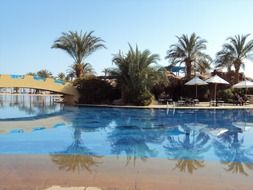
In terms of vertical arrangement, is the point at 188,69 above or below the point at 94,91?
above

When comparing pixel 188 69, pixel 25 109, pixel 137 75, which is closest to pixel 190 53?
pixel 188 69

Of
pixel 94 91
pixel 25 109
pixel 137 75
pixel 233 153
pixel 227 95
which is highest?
pixel 137 75

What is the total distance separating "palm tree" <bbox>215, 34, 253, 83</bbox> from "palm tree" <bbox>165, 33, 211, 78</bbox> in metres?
2.48

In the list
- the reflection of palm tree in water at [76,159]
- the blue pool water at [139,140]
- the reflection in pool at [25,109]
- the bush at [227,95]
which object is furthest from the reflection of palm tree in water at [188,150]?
the bush at [227,95]

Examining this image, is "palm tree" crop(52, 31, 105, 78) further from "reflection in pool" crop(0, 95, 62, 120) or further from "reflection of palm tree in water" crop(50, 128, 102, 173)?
"reflection of palm tree in water" crop(50, 128, 102, 173)

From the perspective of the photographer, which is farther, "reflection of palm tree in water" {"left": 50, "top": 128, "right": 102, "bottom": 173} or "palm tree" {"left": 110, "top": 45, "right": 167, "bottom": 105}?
"palm tree" {"left": 110, "top": 45, "right": 167, "bottom": 105}

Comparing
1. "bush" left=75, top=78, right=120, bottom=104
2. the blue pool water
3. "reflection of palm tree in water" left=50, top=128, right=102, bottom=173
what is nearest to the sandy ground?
"reflection of palm tree in water" left=50, top=128, right=102, bottom=173

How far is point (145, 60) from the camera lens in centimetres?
2958

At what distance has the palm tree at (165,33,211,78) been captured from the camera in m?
34.8

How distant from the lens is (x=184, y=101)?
1153 inches

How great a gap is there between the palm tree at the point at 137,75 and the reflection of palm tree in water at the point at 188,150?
1424 centimetres

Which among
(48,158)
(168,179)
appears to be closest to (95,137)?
(48,158)

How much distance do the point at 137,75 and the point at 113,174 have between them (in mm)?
22299

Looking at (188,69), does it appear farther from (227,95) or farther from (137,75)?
(137,75)
